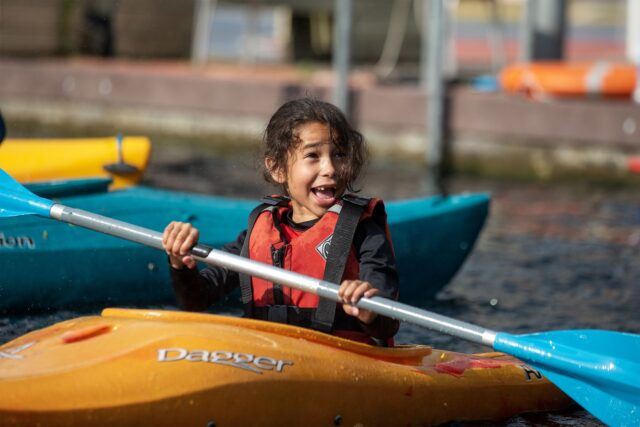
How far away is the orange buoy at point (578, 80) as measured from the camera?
8281 millimetres

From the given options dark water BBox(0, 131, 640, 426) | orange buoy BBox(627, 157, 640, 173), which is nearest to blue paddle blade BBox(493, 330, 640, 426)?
dark water BBox(0, 131, 640, 426)

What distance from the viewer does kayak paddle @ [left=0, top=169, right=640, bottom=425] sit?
2994 millimetres

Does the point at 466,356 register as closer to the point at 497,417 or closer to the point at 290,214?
the point at 497,417

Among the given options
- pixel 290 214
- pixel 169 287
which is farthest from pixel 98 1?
pixel 290 214

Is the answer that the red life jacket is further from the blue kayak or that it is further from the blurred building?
the blurred building

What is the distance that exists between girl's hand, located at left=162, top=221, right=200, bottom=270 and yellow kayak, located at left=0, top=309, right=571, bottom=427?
17cm

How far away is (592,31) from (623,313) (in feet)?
59.8

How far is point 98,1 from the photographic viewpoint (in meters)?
12.9

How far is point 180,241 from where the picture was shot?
305cm

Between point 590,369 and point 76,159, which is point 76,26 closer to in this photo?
point 76,159

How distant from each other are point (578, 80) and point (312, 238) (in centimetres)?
560

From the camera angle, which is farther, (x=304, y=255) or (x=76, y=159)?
(x=76, y=159)

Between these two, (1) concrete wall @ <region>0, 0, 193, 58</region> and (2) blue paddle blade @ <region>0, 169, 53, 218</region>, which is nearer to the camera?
(2) blue paddle blade @ <region>0, 169, 53, 218</region>

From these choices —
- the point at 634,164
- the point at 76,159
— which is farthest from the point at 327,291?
the point at 634,164
